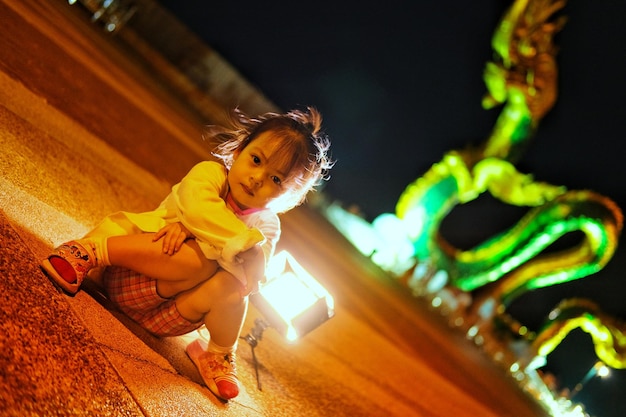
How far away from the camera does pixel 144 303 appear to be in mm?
1683

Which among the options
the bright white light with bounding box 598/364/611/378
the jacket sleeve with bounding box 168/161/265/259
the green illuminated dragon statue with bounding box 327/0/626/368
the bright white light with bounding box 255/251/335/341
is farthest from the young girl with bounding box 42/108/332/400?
the bright white light with bounding box 598/364/611/378

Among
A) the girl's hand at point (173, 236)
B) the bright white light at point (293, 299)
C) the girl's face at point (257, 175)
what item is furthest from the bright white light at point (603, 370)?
the girl's hand at point (173, 236)

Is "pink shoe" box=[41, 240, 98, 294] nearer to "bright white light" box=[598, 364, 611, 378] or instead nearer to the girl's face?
the girl's face

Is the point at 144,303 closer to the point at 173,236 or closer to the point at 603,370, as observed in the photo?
the point at 173,236

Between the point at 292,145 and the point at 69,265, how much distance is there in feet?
2.25

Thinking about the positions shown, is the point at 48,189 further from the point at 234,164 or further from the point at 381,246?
the point at 381,246

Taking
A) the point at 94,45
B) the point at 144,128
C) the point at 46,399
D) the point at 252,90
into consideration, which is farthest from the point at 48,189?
the point at 252,90

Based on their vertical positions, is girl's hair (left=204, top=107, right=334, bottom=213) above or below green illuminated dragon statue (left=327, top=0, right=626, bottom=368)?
below

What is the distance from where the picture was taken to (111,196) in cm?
268

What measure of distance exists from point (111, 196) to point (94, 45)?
3584 millimetres

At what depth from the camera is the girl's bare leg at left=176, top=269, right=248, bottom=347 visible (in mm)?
1634

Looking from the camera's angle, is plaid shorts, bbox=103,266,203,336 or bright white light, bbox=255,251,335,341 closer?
plaid shorts, bbox=103,266,203,336

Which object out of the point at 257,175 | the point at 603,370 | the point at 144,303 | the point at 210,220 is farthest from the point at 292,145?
the point at 603,370

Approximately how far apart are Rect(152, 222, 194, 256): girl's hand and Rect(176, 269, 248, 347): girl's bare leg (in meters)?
0.13
